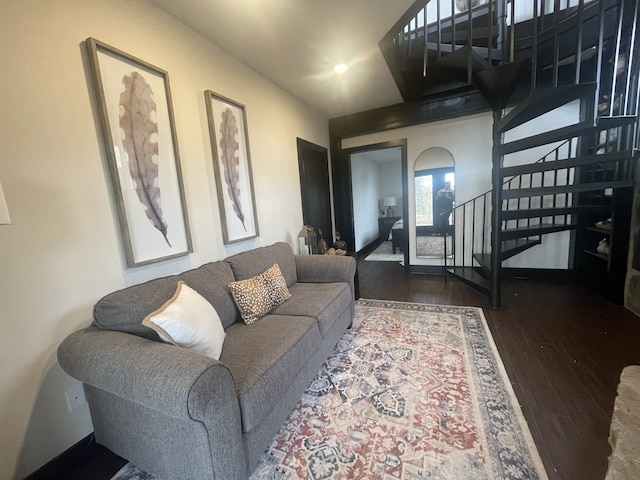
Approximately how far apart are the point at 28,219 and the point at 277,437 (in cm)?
162

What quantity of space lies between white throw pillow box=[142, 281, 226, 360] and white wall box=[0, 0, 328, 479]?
512mm

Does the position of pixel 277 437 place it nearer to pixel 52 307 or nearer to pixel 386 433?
pixel 386 433

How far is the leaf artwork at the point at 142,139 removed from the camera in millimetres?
1548

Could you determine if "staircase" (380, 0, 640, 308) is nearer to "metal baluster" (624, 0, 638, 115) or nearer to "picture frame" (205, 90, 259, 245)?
"metal baluster" (624, 0, 638, 115)

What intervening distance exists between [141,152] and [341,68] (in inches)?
84.4

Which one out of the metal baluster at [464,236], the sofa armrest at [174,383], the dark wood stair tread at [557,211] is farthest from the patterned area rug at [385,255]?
the sofa armrest at [174,383]

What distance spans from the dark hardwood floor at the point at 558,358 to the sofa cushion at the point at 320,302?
3.77ft

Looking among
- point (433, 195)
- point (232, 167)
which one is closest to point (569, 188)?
point (433, 195)

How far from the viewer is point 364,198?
20.4 ft

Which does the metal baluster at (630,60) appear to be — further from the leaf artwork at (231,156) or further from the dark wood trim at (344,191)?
the leaf artwork at (231,156)

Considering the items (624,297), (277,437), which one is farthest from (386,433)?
(624,297)

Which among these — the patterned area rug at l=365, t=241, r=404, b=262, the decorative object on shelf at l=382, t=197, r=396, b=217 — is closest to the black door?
the patterned area rug at l=365, t=241, r=404, b=262

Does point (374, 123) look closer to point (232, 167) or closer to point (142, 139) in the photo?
point (232, 167)

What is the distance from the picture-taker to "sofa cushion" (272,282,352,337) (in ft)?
6.12
